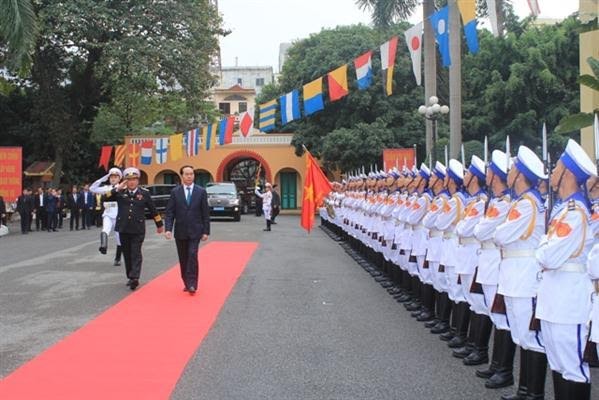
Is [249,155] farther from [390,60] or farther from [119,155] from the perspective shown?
[390,60]

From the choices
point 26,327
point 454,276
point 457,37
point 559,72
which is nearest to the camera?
point 454,276

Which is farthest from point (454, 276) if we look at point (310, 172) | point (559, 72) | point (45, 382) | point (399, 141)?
point (399, 141)

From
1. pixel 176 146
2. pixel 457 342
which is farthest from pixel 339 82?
pixel 176 146

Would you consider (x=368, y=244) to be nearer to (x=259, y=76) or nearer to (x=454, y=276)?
(x=454, y=276)

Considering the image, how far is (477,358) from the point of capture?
6.02 metres

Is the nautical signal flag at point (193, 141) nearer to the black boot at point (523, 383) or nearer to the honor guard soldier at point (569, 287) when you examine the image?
the black boot at point (523, 383)

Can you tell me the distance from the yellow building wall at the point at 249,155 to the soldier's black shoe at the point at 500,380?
3601 centimetres

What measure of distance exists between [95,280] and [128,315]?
9.75 ft

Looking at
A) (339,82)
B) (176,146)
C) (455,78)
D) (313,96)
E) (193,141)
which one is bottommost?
(176,146)

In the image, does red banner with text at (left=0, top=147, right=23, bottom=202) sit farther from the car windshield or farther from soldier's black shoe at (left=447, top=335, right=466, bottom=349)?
soldier's black shoe at (left=447, top=335, right=466, bottom=349)

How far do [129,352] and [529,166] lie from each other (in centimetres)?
401

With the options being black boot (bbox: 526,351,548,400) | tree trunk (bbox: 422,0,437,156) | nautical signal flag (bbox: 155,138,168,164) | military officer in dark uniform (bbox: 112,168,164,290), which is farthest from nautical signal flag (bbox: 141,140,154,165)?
black boot (bbox: 526,351,548,400)

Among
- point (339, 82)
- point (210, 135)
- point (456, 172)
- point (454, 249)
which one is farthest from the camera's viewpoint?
point (210, 135)

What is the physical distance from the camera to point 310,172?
17312 mm
